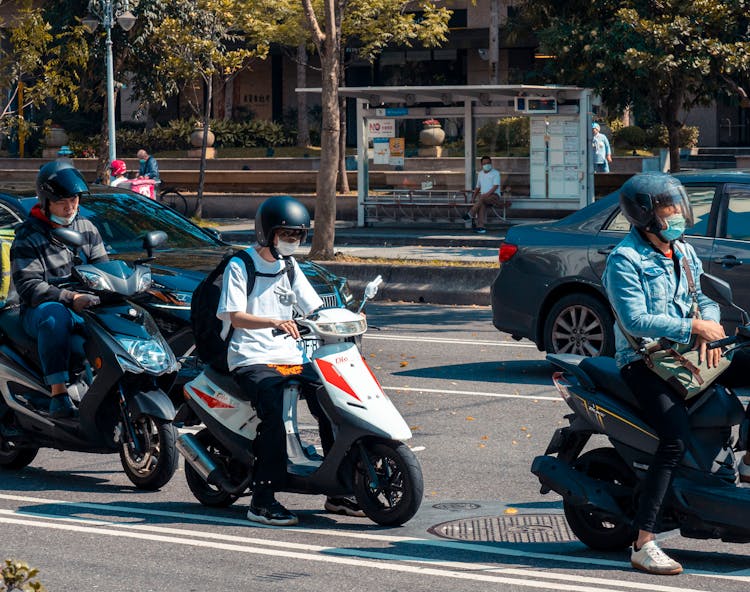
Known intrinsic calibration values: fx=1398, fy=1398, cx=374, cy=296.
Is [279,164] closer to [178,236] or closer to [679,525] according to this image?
[178,236]

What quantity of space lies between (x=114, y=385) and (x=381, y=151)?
20.7 metres

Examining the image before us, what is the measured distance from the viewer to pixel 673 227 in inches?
233

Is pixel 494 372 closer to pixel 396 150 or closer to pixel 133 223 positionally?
pixel 133 223

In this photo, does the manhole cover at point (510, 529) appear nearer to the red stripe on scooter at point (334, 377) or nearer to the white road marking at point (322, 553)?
the white road marking at point (322, 553)

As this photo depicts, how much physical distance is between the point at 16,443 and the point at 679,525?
4266 mm

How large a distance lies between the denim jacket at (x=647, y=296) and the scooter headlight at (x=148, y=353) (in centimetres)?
290

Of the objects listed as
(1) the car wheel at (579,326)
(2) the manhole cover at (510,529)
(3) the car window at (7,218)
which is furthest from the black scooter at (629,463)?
(3) the car window at (7,218)

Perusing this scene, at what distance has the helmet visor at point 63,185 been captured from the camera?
8.26 m

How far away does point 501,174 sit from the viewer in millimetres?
27234

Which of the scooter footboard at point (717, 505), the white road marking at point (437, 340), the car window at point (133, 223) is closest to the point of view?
the scooter footboard at point (717, 505)

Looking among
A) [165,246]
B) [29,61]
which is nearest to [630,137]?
[29,61]

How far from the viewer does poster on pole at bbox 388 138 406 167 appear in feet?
91.4

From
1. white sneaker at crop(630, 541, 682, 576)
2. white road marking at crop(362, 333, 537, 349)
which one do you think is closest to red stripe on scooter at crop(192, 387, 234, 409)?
white sneaker at crop(630, 541, 682, 576)

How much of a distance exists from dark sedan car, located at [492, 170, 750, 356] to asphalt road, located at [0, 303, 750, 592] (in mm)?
2092
